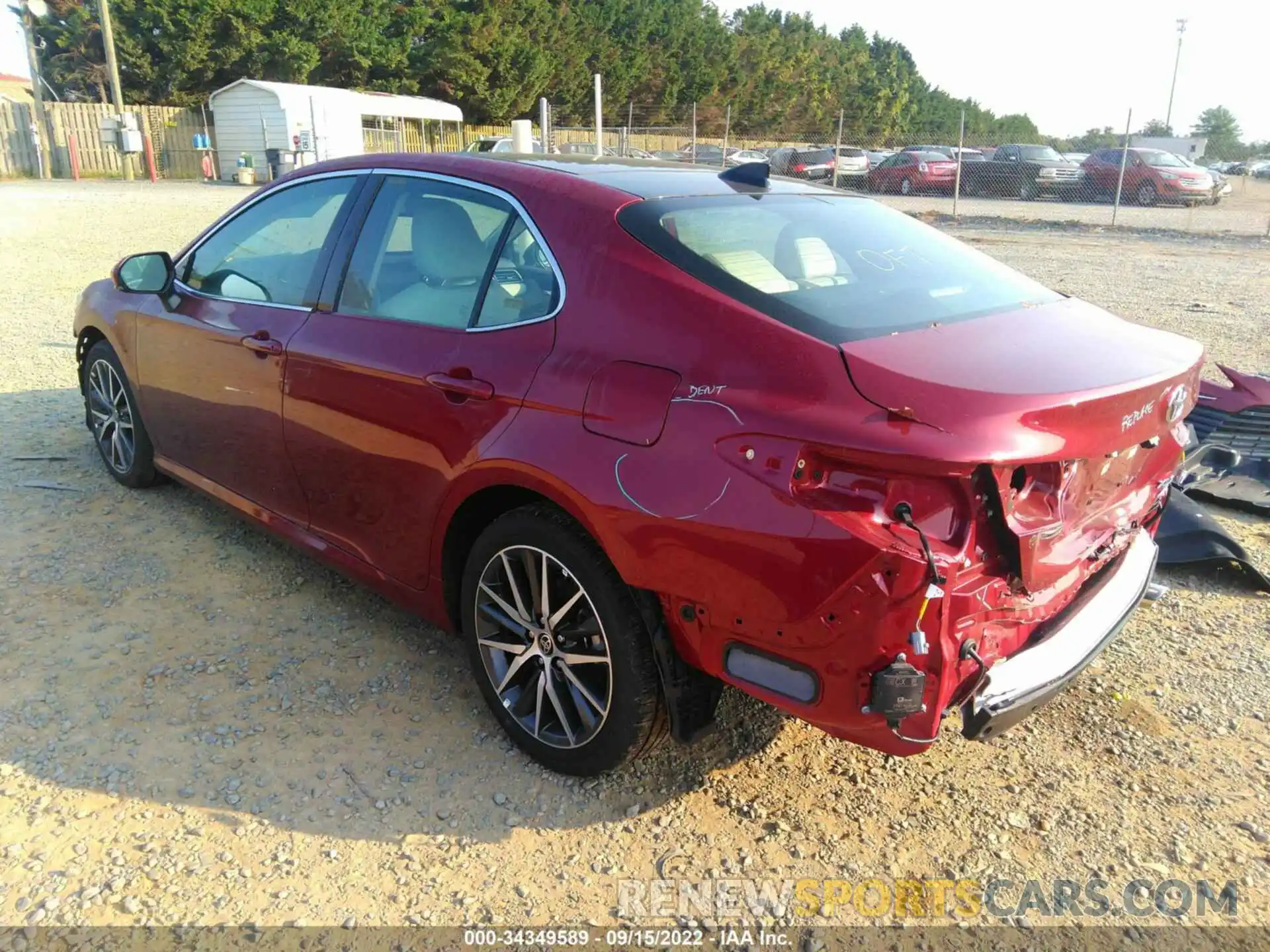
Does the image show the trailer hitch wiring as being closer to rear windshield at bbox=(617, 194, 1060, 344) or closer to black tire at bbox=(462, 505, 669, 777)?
rear windshield at bbox=(617, 194, 1060, 344)

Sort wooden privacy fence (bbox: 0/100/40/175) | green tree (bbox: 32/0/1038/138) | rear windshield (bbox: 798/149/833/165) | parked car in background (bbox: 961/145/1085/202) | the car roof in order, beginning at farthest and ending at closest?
green tree (bbox: 32/0/1038/138) < wooden privacy fence (bbox: 0/100/40/175) < rear windshield (bbox: 798/149/833/165) < parked car in background (bbox: 961/145/1085/202) < the car roof

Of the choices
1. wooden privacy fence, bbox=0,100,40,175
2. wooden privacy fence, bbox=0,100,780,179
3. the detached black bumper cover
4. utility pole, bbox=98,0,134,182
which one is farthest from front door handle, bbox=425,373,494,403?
wooden privacy fence, bbox=0,100,40,175

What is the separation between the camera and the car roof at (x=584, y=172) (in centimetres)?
292

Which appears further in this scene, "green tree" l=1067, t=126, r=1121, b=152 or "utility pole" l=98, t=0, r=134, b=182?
"green tree" l=1067, t=126, r=1121, b=152

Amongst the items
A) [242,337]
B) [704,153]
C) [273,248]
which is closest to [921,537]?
[242,337]

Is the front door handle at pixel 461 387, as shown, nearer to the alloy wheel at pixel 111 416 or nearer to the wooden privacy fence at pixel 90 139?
the alloy wheel at pixel 111 416

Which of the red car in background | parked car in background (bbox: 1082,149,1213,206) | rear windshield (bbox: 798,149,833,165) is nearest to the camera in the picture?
parked car in background (bbox: 1082,149,1213,206)

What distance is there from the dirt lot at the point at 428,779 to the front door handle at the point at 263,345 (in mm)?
1017

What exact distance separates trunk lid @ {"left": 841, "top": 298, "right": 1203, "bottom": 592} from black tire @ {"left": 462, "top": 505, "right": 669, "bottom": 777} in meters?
0.85

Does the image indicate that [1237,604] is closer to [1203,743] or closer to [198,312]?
[1203,743]

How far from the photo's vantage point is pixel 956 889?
243 cm

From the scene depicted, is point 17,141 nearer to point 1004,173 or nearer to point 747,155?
point 747,155

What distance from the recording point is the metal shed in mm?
31406

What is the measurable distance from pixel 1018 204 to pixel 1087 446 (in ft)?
85.7
